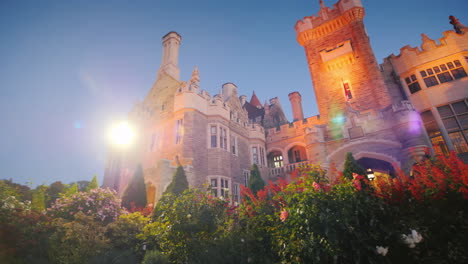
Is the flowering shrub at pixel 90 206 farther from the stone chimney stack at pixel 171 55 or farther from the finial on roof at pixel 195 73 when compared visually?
the stone chimney stack at pixel 171 55

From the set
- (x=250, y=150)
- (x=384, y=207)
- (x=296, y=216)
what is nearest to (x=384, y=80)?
(x=250, y=150)

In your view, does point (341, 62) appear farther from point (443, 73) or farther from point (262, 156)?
point (262, 156)

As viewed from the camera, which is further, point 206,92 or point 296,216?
point 206,92

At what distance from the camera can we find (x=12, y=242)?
574 centimetres

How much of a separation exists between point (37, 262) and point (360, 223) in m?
8.41

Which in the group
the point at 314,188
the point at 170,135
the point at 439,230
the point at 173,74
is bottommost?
the point at 439,230

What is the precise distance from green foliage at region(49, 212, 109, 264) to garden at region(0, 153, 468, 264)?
0.03 metres

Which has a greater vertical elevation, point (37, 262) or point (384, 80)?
point (384, 80)

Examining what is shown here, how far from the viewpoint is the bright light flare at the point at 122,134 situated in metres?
20.2

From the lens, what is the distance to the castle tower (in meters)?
18.3

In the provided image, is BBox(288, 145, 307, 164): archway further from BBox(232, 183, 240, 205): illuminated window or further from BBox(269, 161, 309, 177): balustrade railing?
BBox(232, 183, 240, 205): illuminated window

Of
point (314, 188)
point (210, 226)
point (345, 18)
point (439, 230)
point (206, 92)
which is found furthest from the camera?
point (345, 18)

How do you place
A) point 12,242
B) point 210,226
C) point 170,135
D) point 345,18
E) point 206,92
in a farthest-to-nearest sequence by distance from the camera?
point 345,18 → point 206,92 → point 170,135 → point 210,226 → point 12,242

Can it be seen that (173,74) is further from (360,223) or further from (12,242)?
(360,223)
